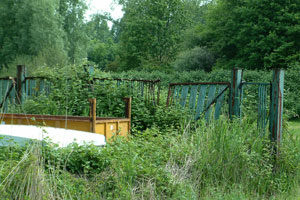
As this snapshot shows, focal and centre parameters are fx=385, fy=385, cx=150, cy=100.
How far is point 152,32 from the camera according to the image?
39250mm

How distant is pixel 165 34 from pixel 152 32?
1383 millimetres

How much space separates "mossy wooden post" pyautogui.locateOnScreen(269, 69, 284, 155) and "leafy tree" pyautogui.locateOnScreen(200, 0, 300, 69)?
53.8 ft

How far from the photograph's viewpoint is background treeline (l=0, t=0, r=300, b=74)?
24.7m

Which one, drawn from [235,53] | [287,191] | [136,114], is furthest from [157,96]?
[235,53]

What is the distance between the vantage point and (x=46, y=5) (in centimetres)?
3456

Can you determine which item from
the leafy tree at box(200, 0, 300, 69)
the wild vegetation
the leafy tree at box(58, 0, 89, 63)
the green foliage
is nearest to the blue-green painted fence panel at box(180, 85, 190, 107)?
the wild vegetation

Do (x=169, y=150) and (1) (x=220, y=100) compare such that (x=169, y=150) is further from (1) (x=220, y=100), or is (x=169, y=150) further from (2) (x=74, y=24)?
(2) (x=74, y=24)

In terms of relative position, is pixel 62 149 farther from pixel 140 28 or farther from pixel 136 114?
pixel 140 28

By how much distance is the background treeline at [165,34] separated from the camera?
2473 centimetres

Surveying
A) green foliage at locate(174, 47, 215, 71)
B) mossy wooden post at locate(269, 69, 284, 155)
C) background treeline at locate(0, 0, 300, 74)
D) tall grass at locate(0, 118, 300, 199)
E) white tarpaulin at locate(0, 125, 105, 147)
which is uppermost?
background treeline at locate(0, 0, 300, 74)

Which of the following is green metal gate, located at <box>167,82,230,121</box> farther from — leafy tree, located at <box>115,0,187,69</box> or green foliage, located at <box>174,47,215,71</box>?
leafy tree, located at <box>115,0,187,69</box>

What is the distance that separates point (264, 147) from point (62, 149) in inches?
135

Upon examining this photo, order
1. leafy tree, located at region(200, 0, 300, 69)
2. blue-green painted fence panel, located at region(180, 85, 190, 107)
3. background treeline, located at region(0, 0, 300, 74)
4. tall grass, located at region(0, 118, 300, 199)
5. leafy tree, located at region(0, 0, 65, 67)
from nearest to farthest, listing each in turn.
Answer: tall grass, located at region(0, 118, 300, 199), blue-green painted fence panel, located at region(180, 85, 190, 107), leafy tree, located at region(200, 0, 300, 69), background treeline, located at region(0, 0, 300, 74), leafy tree, located at region(0, 0, 65, 67)

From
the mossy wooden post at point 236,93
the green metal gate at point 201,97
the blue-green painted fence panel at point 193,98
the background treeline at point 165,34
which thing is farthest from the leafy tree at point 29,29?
the mossy wooden post at point 236,93
